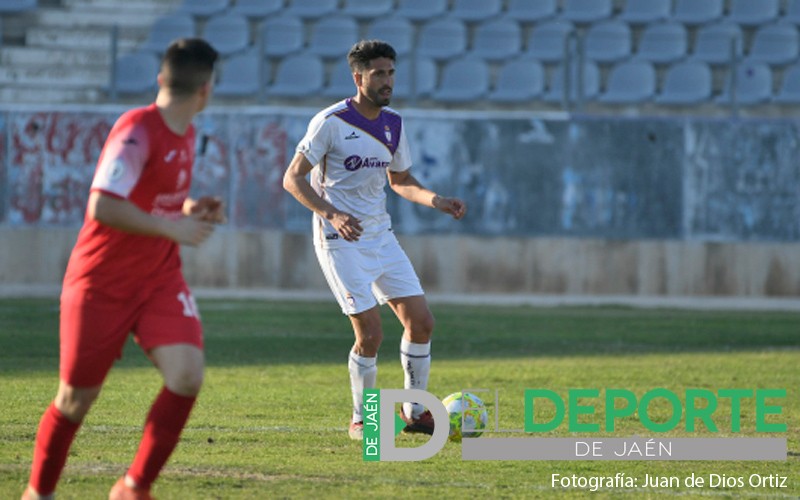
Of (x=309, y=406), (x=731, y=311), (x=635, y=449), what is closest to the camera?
(x=635, y=449)

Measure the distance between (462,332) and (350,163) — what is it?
23.8 feet

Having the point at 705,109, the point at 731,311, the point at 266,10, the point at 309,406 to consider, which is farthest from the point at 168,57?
the point at 266,10

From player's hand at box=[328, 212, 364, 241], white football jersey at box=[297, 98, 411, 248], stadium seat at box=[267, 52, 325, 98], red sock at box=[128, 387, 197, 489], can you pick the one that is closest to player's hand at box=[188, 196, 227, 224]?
red sock at box=[128, 387, 197, 489]

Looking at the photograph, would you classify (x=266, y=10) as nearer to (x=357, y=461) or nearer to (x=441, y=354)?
(x=441, y=354)

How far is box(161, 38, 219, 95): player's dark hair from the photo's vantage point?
6.25m

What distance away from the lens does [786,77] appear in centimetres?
2256

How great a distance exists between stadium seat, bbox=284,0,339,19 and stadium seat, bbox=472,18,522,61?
2.51m

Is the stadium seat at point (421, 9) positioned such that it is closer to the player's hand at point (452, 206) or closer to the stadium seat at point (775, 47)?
the stadium seat at point (775, 47)

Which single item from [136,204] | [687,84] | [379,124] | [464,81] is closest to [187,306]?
[136,204]

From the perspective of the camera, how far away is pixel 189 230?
238 inches

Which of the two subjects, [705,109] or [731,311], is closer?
[731,311]

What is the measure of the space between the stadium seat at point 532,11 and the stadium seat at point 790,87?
149 inches

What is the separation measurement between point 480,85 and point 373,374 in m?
14.1

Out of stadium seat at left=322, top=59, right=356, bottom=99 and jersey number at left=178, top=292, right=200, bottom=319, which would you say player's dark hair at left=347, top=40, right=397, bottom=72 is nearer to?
jersey number at left=178, top=292, right=200, bottom=319
